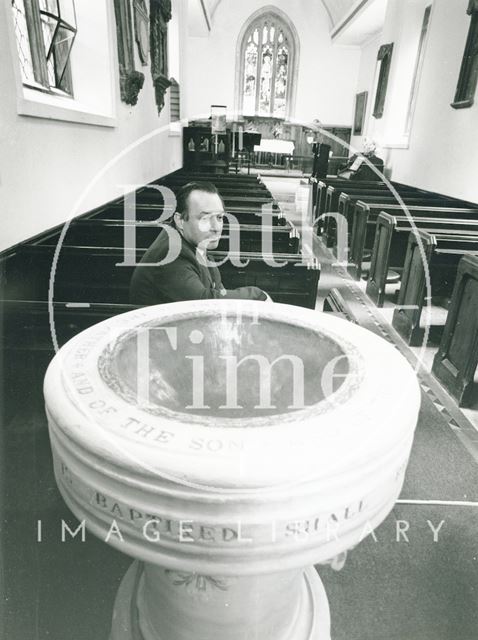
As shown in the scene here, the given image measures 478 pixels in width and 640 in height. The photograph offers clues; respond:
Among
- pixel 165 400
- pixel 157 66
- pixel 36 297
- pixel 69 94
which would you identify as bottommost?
pixel 36 297

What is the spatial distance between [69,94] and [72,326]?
11.1ft

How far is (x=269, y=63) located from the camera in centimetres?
1667

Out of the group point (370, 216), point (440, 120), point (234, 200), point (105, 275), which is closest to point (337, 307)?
point (105, 275)

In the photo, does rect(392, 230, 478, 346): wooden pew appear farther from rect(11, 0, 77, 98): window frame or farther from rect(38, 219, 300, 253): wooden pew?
rect(11, 0, 77, 98): window frame

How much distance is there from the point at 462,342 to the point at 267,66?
1693 cm

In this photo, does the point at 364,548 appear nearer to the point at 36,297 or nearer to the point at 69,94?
the point at 36,297

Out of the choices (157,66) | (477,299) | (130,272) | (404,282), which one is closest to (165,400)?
(130,272)

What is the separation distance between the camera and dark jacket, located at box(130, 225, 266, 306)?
5.95ft

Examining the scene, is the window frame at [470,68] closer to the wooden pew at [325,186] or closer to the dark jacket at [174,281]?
the wooden pew at [325,186]

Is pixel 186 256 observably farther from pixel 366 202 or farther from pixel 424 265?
pixel 366 202

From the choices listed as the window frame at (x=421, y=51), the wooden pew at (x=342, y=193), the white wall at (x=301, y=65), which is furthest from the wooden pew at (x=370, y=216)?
the white wall at (x=301, y=65)

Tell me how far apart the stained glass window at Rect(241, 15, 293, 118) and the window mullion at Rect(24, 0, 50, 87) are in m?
14.4

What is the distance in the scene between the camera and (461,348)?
2783 mm

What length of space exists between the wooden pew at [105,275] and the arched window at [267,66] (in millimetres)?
16220
